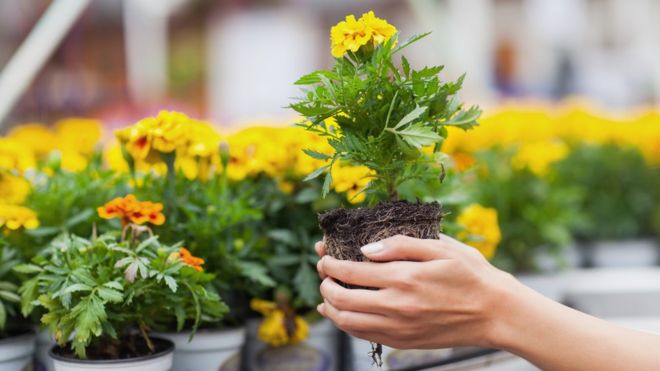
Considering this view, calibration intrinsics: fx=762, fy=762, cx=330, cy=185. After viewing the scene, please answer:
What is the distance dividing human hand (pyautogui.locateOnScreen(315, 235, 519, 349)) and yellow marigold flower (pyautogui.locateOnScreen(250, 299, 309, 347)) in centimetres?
46

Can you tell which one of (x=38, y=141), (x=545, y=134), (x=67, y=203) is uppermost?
(x=545, y=134)

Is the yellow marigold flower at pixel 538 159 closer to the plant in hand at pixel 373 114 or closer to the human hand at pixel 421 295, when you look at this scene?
the plant in hand at pixel 373 114

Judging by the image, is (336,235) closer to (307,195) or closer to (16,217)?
(307,195)

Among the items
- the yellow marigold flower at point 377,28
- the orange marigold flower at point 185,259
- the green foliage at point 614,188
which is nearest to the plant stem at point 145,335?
the orange marigold flower at point 185,259

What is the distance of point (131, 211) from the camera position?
1.08 meters

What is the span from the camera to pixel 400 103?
3.21ft

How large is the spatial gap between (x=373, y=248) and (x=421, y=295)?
0.08m

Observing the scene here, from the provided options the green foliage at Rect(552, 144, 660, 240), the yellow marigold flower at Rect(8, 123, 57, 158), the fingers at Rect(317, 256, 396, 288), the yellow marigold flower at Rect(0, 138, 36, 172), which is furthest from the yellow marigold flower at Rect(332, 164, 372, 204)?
the green foliage at Rect(552, 144, 660, 240)

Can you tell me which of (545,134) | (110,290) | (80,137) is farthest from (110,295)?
(545,134)

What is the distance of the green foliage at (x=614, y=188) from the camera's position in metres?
2.52

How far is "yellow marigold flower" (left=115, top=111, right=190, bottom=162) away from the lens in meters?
1.20

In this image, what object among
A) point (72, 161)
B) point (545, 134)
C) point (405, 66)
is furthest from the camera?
point (545, 134)

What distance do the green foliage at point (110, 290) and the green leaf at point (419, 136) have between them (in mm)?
362

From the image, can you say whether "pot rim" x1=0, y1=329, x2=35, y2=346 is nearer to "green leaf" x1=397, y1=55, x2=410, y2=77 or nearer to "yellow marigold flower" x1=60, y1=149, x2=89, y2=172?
"yellow marigold flower" x1=60, y1=149, x2=89, y2=172
